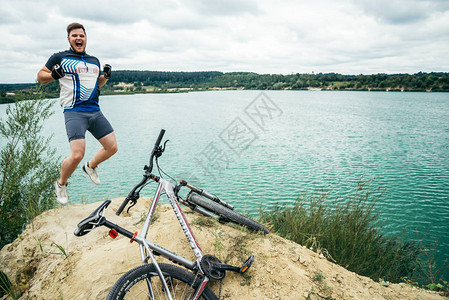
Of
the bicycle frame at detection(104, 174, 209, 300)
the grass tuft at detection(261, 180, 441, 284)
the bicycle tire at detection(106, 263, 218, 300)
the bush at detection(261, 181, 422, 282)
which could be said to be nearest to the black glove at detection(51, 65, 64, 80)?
the bicycle frame at detection(104, 174, 209, 300)

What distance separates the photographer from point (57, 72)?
12.2 feet

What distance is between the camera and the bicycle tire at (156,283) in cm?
250

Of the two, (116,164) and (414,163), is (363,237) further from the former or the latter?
(116,164)

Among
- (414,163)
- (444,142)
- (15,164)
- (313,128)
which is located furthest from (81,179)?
(444,142)

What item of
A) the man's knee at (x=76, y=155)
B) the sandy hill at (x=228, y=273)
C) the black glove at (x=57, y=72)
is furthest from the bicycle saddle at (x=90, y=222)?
the black glove at (x=57, y=72)

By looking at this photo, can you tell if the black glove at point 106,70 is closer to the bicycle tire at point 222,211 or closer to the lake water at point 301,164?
the lake water at point 301,164

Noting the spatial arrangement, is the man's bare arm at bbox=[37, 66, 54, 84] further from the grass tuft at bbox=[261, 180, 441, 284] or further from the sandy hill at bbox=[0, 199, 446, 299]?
the grass tuft at bbox=[261, 180, 441, 284]

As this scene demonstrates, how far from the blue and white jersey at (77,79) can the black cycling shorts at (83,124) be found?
9 cm

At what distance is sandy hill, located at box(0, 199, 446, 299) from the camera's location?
3344 mm

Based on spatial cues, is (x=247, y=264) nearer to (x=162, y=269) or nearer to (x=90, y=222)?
(x=162, y=269)

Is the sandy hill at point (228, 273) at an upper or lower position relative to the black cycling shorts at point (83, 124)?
lower

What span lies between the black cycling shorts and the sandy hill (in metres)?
1.64

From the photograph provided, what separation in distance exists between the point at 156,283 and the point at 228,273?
905 millimetres

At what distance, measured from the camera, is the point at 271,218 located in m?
7.96
